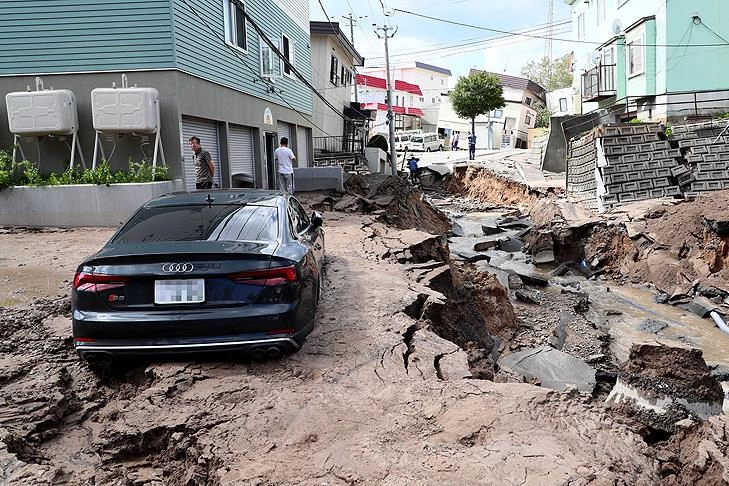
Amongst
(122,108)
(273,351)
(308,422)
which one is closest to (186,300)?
(273,351)

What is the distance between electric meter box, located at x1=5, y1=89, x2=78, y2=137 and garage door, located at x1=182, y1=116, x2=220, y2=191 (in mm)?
2243

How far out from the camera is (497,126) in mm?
56562

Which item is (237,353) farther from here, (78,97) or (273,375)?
(78,97)

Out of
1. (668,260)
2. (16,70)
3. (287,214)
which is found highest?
(16,70)

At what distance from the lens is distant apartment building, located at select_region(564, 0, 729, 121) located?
2288 centimetres

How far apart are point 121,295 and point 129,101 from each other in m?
8.07

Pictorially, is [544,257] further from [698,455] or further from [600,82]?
[600,82]

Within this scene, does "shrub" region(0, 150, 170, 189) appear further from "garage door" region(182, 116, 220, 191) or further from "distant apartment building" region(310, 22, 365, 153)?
"distant apartment building" region(310, 22, 365, 153)

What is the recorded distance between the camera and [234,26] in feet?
51.5

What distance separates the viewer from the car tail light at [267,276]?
4384mm

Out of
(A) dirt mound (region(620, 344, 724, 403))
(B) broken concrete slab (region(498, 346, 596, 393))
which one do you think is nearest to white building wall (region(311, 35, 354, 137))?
(B) broken concrete slab (region(498, 346, 596, 393))

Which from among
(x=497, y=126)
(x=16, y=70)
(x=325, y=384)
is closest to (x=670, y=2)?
(x=16, y=70)

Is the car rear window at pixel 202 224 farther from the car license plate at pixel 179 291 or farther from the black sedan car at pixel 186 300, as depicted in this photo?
the car license plate at pixel 179 291

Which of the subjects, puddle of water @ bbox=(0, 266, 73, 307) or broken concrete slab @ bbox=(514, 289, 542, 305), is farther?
broken concrete slab @ bbox=(514, 289, 542, 305)
